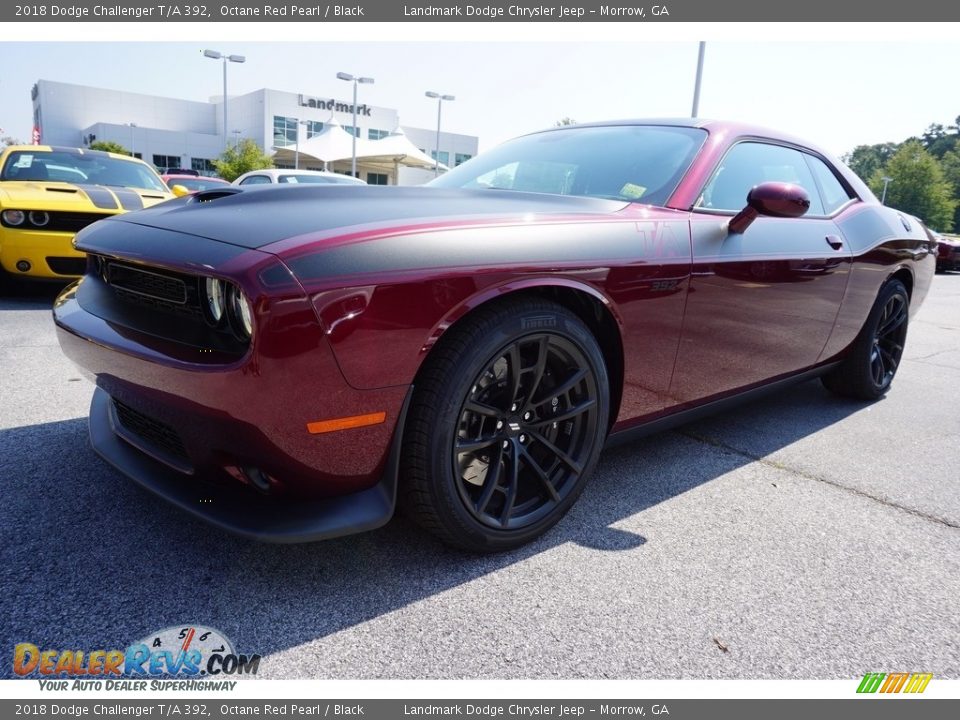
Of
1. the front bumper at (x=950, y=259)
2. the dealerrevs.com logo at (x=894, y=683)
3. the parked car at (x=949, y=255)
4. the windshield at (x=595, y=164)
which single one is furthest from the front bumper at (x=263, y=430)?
the front bumper at (x=950, y=259)

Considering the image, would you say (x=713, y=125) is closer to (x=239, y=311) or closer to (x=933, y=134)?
(x=239, y=311)

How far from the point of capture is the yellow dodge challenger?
4875 millimetres

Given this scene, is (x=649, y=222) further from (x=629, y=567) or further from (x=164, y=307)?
(x=164, y=307)

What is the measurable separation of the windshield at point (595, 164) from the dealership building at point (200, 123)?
140 ft

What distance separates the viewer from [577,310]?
2.00 meters

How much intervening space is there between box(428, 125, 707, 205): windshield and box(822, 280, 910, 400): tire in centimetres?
172

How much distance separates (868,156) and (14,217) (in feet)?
391

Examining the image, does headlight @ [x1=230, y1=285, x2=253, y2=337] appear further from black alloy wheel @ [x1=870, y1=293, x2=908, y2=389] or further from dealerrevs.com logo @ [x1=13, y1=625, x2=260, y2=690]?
black alloy wheel @ [x1=870, y1=293, x2=908, y2=389]

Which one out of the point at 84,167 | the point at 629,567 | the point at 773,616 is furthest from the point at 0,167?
the point at 773,616

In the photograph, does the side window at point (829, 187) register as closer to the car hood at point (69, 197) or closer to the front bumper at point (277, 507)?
the front bumper at point (277, 507)

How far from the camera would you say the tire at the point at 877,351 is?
11.7 feet

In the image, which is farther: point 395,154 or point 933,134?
point 933,134

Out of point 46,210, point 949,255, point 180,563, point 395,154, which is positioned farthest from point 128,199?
point 395,154

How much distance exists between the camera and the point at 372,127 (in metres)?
56.1
